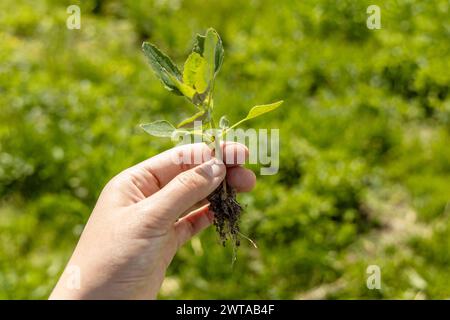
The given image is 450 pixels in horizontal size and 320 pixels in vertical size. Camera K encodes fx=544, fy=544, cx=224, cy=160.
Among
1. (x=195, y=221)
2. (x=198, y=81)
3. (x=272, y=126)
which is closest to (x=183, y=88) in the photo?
(x=198, y=81)

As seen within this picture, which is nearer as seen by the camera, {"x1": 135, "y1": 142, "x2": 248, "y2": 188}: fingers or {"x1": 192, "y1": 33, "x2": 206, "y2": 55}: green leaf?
{"x1": 192, "y1": 33, "x2": 206, "y2": 55}: green leaf

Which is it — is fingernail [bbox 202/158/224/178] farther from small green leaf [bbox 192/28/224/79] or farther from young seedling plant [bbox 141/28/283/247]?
small green leaf [bbox 192/28/224/79]

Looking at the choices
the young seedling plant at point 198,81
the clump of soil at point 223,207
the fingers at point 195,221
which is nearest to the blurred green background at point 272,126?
the fingers at point 195,221

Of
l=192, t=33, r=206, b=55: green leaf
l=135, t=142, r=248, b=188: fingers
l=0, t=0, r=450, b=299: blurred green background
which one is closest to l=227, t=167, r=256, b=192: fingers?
l=135, t=142, r=248, b=188: fingers

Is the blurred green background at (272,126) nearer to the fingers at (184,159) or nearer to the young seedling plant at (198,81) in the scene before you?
the fingers at (184,159)

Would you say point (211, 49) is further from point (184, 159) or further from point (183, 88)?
point (184, 159)
